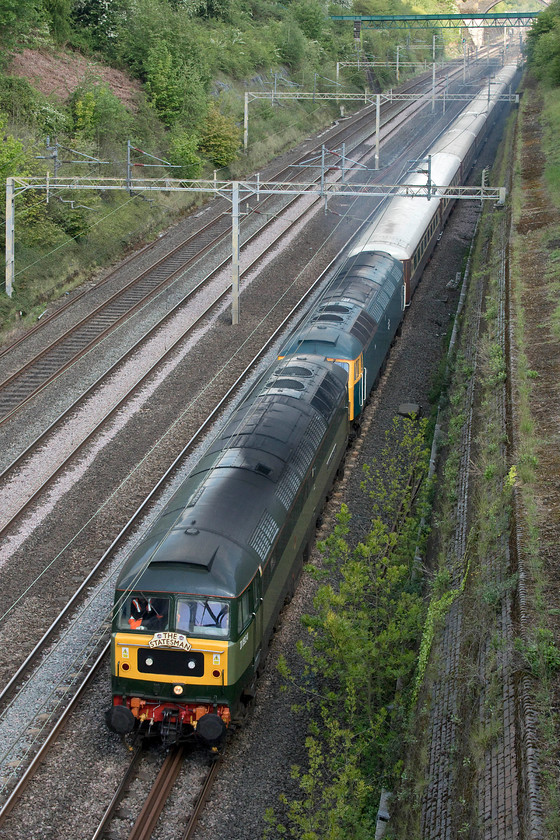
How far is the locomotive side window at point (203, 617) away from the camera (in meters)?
12.1

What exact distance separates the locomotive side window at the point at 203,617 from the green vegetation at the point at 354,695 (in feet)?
4.49

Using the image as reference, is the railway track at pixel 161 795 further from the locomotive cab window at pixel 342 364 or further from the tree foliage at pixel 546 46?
the tree foliage at pixel 546 46

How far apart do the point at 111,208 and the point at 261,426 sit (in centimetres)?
2422

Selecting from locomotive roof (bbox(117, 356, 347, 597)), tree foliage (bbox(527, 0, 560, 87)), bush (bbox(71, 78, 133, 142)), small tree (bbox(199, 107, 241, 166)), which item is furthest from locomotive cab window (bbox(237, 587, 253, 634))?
tree foliage (bbox(527, 0, 560, 87))

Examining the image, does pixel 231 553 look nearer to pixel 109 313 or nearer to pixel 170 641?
pixel 170 641

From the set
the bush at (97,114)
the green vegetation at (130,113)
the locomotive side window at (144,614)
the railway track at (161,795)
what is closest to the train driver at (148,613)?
the locomotive side window at (144,614)

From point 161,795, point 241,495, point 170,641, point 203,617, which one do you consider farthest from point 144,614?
point 241,495

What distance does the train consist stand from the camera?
12.2m

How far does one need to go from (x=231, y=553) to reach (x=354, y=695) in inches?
108

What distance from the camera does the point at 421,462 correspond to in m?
19.8

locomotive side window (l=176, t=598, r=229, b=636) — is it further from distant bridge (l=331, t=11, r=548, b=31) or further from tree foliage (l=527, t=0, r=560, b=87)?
distant bridge (l=331, t=11, r=548, b=31)

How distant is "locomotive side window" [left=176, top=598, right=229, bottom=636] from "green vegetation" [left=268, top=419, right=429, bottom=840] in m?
1.37

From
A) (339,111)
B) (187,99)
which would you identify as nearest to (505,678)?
(187,99)

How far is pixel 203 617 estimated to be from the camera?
478 inches
